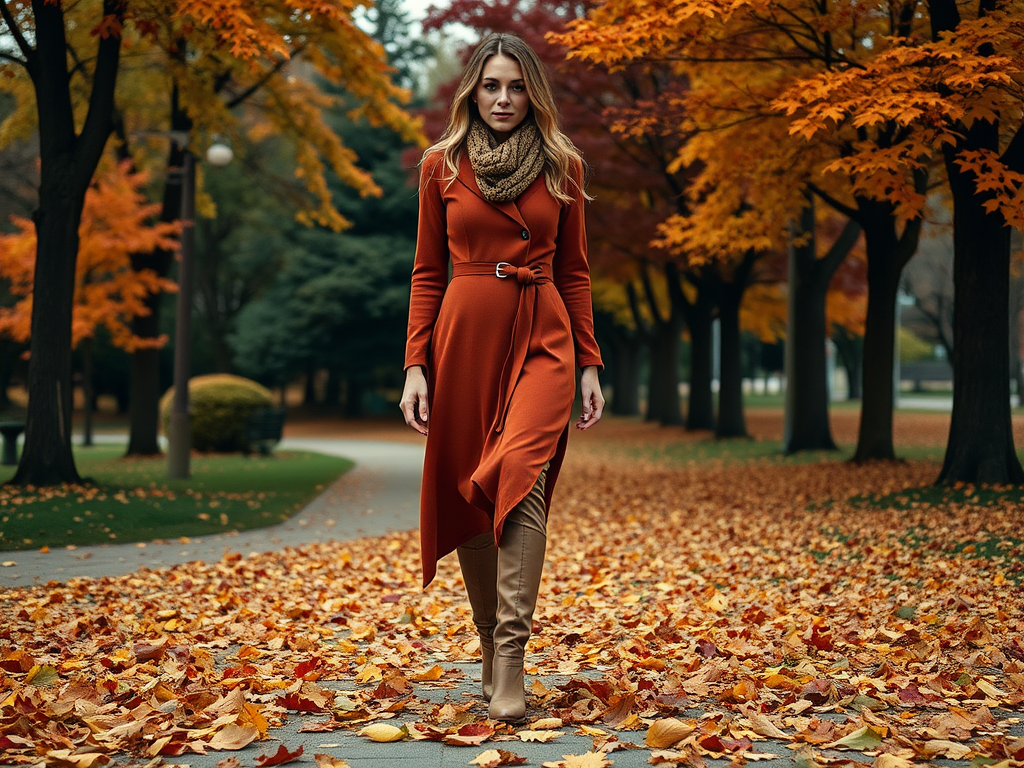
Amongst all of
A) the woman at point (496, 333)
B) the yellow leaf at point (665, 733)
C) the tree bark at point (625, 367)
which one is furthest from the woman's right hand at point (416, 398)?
the tree bark at point (625, 367)

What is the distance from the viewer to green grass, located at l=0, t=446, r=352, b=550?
8.81 metres

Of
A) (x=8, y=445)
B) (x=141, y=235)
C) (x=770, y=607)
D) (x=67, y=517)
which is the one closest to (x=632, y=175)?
(x=141, y=235)

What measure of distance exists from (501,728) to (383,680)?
2.39 ft

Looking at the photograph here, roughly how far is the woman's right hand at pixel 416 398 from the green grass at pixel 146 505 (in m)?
5.66

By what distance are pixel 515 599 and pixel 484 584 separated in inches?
15.7

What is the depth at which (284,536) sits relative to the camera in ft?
32.3

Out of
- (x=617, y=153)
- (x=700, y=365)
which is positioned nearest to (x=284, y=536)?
(x=617, y=153)

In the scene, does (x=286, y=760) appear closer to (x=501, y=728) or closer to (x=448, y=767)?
(x=448, y=767)

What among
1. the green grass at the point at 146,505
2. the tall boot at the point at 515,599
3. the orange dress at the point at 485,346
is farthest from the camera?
the green grass at the point at 146,505

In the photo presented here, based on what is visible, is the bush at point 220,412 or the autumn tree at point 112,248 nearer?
the autumn tree at point 112,248

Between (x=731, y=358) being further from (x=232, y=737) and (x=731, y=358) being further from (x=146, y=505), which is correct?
(x=232, y=737)

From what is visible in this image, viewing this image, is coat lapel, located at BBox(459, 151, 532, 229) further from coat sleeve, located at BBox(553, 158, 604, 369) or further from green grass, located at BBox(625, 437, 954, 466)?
green grass, located at BBox(625, 437, 954, 466)

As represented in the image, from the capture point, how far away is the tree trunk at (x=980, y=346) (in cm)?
1056

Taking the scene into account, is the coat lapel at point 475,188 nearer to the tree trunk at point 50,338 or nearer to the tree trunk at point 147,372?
the tree trunk at point 50,338
